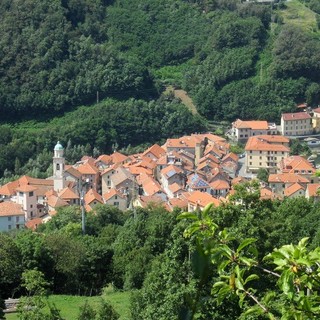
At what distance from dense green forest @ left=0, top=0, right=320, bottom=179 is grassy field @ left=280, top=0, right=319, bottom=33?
0.34ft

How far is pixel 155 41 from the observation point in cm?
5106

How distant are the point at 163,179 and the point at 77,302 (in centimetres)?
1650

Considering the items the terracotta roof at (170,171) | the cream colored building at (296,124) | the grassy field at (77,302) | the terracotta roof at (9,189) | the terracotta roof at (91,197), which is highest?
the grassy field at (77,302)

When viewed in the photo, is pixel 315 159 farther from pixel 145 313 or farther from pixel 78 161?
pixel 145 313

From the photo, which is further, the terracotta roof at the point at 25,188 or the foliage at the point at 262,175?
the foliage at the point at 262,175

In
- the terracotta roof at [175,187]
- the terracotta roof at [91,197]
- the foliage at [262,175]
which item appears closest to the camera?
the terracotta roof at [91,197]

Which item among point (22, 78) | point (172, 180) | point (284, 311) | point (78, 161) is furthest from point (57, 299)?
point (22, 78)

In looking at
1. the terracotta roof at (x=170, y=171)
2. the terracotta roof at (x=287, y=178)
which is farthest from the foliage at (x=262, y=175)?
the terracotta roof at (x=170, y=171)

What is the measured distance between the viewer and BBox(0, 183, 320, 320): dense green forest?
927cm

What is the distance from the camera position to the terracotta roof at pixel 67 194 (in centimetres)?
2744

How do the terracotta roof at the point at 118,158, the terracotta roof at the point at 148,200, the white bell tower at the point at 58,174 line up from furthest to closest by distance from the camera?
the terracotta roof at the point at 118,158
the white bell tower at the point at 58,174
the terracotta roof at the point at 148,200

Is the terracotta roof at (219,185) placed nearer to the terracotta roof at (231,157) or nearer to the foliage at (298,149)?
the terracotta roof at (231,157)

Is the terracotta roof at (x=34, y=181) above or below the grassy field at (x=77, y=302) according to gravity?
below

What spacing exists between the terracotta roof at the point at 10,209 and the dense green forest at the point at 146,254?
5070mm
